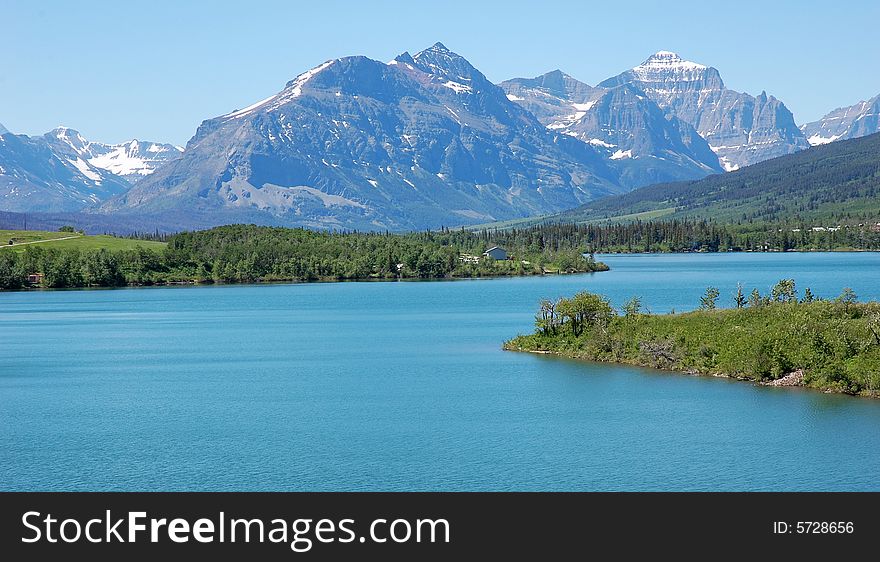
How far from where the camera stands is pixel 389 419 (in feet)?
174

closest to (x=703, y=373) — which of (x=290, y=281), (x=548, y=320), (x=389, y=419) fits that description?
(x=548, y=320)

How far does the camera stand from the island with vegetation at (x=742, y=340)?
56.7 m

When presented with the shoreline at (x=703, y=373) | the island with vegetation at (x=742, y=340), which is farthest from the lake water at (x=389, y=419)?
the island with vegetation at (x=742, y=340)

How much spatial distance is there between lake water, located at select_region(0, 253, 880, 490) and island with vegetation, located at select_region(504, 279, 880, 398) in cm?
167

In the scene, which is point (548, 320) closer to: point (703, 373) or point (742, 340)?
point (703, 373)

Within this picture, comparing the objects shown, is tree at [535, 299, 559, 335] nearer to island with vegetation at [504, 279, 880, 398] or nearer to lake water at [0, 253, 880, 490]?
island with vegetation at [504, 279, 880, 398]

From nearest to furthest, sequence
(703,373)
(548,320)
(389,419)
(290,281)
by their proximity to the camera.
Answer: (389,419), (703,373), (548,320), (290,281)

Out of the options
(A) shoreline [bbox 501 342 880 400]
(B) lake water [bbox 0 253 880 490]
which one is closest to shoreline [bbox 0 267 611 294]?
(B) lake water [bbox 0 253 880 490]

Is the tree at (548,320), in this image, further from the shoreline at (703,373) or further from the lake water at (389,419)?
the lake water at (389,419)

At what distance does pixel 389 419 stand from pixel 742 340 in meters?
21.8
